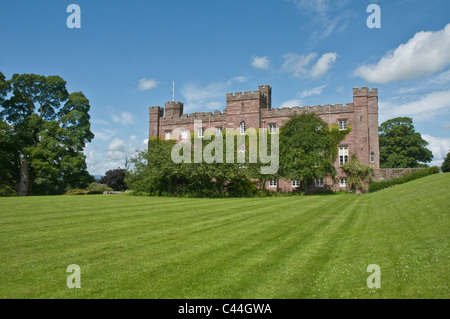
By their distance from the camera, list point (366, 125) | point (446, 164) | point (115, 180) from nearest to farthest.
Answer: point (446, 164), point (366, 125), point (115, 180)

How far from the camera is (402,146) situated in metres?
51.5

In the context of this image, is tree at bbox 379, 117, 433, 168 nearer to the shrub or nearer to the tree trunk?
the shrub

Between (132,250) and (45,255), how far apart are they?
6.62 ft

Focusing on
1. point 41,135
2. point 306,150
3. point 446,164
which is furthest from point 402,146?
point 41,135

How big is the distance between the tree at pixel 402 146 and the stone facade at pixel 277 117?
52.2 ft

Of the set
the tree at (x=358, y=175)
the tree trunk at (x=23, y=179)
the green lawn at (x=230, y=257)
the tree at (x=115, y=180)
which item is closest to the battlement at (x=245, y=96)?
the tree at (x=358, y=175)

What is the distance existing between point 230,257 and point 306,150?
94.2 ft

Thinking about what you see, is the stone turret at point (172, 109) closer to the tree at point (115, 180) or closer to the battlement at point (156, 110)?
the battlement at point (156, 110)

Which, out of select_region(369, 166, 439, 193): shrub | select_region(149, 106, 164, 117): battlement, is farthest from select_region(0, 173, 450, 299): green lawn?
select_region(149, 106, 164, 117): battlement

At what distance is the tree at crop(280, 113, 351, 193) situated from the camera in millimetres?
33875

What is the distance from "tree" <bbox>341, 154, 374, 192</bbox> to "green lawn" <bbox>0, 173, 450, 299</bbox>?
23.4 meters

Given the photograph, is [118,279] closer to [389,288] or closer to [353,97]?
[389,288]

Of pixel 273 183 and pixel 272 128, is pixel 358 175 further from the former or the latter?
pixel 272 128

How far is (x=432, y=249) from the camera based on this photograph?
719cm
